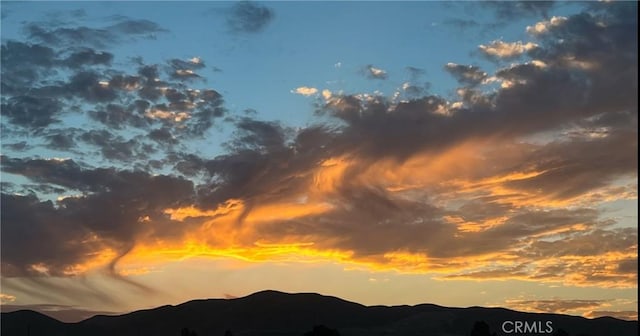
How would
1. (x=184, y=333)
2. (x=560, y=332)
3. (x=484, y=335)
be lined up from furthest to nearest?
(x=184, y=333) < (x=560, y=332) < (x=484, y=335)

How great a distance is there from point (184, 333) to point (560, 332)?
254 ft

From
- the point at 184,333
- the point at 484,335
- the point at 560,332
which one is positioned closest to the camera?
the point at 484,335

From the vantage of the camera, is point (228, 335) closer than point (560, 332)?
No

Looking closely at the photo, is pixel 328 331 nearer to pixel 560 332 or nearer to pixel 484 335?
pixel 484 335

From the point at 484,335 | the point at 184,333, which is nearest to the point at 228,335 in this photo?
the point at 184,333

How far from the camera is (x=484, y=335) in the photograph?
14162cm

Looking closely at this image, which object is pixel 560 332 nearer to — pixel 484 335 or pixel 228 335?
pixel 484 335

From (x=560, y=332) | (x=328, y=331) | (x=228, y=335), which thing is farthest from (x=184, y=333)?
(x=560, y=332)

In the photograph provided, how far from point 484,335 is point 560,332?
20.2 metres

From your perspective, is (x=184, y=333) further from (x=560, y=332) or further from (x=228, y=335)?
(x=560, y=332)

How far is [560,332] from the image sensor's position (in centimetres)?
15188

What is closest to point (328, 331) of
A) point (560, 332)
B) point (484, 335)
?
point (484, 335)

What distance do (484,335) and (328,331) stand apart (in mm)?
28895

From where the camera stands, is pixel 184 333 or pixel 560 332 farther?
pixel 184 333
